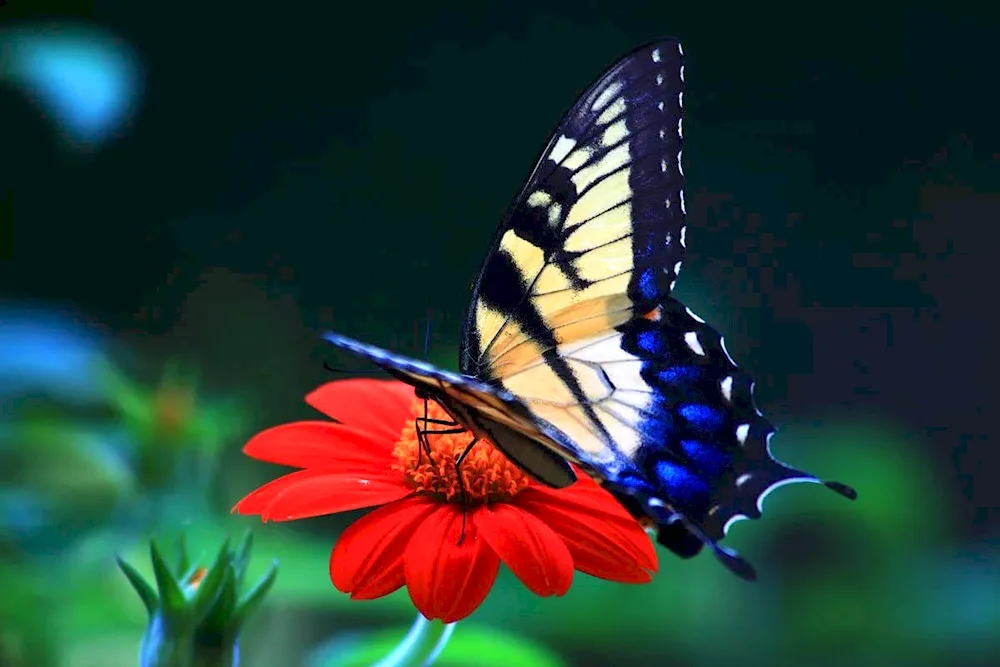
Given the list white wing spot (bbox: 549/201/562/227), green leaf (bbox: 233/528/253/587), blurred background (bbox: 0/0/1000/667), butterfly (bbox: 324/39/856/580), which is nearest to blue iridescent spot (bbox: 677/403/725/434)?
butterfly (bbox: 324/39/856/580)

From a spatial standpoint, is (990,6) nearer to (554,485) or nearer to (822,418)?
(822,418)

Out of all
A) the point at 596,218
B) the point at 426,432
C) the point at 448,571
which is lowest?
the point at 448,571

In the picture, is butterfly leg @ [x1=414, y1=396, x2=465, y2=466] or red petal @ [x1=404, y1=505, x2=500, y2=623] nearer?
red petal @ [x1=404, y1=505, x2=500, y2=623]

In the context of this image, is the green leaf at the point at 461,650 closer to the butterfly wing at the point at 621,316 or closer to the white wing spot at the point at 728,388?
the butterfly wing at the point at 621,316

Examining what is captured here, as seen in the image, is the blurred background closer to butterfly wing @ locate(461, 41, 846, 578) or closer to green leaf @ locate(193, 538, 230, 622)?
butterfly wing @ locate(461, 41, 846, 578)

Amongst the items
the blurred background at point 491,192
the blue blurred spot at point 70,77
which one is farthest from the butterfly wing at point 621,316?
the blurred background at point 491,192

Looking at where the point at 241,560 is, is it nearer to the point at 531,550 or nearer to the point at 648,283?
the point at 531,550

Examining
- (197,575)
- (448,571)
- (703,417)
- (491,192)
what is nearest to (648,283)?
(703,417)
